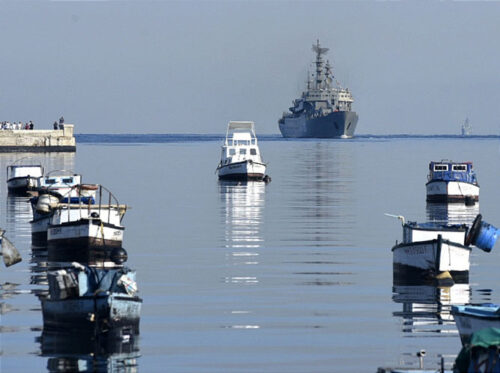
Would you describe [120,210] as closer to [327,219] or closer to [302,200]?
[327,219]

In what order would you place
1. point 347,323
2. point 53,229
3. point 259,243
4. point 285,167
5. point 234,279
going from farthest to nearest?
point 285,167 → point 259,243 → point 53,229 → point 234,279 → point 347,323

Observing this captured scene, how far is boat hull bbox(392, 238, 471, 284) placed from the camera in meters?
33.4

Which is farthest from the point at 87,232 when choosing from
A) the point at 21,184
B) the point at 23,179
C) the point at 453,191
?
the point at 23,179

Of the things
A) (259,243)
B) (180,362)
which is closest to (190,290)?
(180,362)

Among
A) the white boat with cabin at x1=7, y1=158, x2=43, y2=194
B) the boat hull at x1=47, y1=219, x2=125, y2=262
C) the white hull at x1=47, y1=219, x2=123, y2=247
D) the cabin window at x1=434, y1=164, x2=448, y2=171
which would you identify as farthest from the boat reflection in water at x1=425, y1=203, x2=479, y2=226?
the white boat with cabin at x1=7, y1=158, x2=43, y2=194

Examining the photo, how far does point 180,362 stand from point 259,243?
941 inches

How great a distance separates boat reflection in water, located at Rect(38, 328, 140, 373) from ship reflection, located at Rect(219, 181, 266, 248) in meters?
20.5

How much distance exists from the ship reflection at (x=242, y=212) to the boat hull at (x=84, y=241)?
7.19 m

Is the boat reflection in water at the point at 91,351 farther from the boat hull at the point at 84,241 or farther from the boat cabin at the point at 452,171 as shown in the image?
the boat cabin at the point at 452,171

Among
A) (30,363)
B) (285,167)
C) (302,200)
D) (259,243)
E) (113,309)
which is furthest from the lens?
(285,167)

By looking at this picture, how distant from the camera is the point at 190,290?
105 ft

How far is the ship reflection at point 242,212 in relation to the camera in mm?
47875

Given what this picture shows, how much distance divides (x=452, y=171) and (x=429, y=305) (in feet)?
149

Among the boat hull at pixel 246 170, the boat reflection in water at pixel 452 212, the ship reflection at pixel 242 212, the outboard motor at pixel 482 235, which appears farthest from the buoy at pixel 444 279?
the boat hull at pixel 246 170
